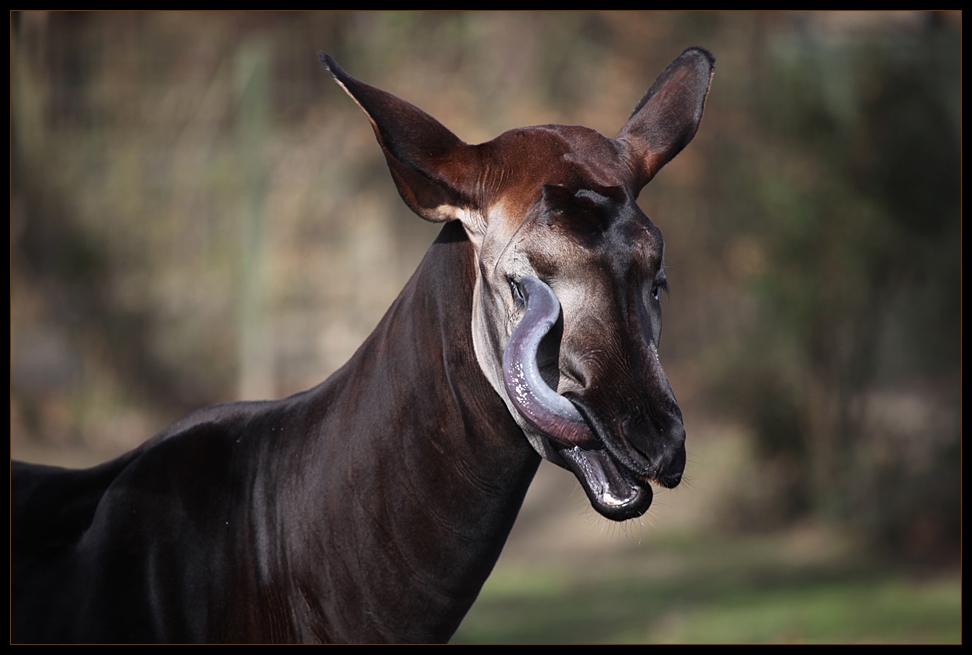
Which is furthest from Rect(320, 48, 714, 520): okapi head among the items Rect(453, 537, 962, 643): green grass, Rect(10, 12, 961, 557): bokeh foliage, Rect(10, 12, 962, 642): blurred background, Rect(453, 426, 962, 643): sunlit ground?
Rect(10, 12, 961, 557): bokeh foliage

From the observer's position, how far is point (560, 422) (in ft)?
6.34

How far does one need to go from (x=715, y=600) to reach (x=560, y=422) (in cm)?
771

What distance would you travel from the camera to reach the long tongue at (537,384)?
194cm

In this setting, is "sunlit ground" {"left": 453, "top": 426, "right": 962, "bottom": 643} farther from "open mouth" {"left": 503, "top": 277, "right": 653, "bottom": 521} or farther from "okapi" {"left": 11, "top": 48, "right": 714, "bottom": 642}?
"open mouth" {"left": 503, "top": 277, "right": 653, "bottom": 521}

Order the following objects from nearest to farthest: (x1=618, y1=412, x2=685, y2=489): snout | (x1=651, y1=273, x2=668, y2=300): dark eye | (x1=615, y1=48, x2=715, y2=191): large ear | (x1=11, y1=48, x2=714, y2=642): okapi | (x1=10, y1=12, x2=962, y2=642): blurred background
Result: 1. (x1=618, y1=412, x2=685, y2=489): snout
2. (x1=11, y1=48, x2=714, y2=642): okapi
3. (x1=651, y1=273, x2=668, y2=300): dark eye
4. (x1=615, y1=48, x2=715, y2=191): large ear
5. (x1=10, y1=12, x2=962, y2=642): blurred background

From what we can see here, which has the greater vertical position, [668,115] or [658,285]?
[668,115]

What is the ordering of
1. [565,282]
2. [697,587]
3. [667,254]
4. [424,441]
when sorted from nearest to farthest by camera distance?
[565,282]
[424,441]
[697,587]
[667,254]

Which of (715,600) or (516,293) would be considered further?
(715,600)

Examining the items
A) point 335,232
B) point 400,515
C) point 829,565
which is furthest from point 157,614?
point 335,232

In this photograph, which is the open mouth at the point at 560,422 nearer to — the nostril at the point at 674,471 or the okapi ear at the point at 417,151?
the nostril at the point at 674,471

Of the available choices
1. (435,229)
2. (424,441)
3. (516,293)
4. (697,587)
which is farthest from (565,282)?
(435,229)

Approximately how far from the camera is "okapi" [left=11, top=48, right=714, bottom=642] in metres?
1.98

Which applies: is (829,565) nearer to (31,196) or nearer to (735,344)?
(735,344)

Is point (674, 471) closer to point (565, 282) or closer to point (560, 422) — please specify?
point (560, 422)
